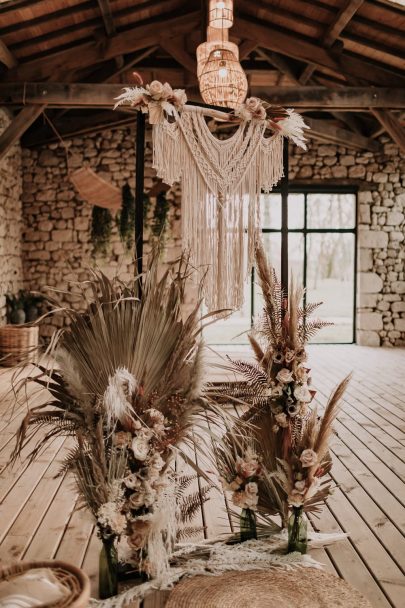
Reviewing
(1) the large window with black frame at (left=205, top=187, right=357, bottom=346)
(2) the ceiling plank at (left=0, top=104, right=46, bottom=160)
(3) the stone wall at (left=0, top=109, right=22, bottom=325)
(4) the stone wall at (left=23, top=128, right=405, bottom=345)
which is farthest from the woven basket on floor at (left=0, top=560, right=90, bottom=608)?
(1) the large window with black frame at (left=205, top=187, right=357, bottom=346)

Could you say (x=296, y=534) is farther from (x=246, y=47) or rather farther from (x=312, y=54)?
(x=246, y=47)

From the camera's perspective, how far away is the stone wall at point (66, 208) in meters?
9.11

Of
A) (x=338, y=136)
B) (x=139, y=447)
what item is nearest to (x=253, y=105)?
(x=139, y=447)

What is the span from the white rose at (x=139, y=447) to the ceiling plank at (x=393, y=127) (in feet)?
17.6

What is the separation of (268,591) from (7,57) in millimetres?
5871

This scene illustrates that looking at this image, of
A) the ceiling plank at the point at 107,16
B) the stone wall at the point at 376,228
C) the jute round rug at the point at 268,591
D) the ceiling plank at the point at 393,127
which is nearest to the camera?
the jute round rug at the point at 268,591

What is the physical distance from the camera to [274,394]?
2416 mm

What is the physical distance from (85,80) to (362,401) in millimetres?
5283

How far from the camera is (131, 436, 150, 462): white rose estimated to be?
1910mm

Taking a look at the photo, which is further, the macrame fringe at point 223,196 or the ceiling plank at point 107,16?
the ceiling plank at point 107,16

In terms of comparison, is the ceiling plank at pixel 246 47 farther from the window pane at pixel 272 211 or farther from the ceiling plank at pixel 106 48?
the window pane at pixel 272 211

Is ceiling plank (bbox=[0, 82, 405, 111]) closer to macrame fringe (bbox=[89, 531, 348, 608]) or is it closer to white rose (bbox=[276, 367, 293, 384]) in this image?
white rose (bbox=[276, 367, 293, 384])

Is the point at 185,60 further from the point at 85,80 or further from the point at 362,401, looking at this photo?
the point at 362,401

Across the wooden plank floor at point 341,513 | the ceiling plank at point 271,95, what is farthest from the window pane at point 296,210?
the wooden plank floor at point 341,513
